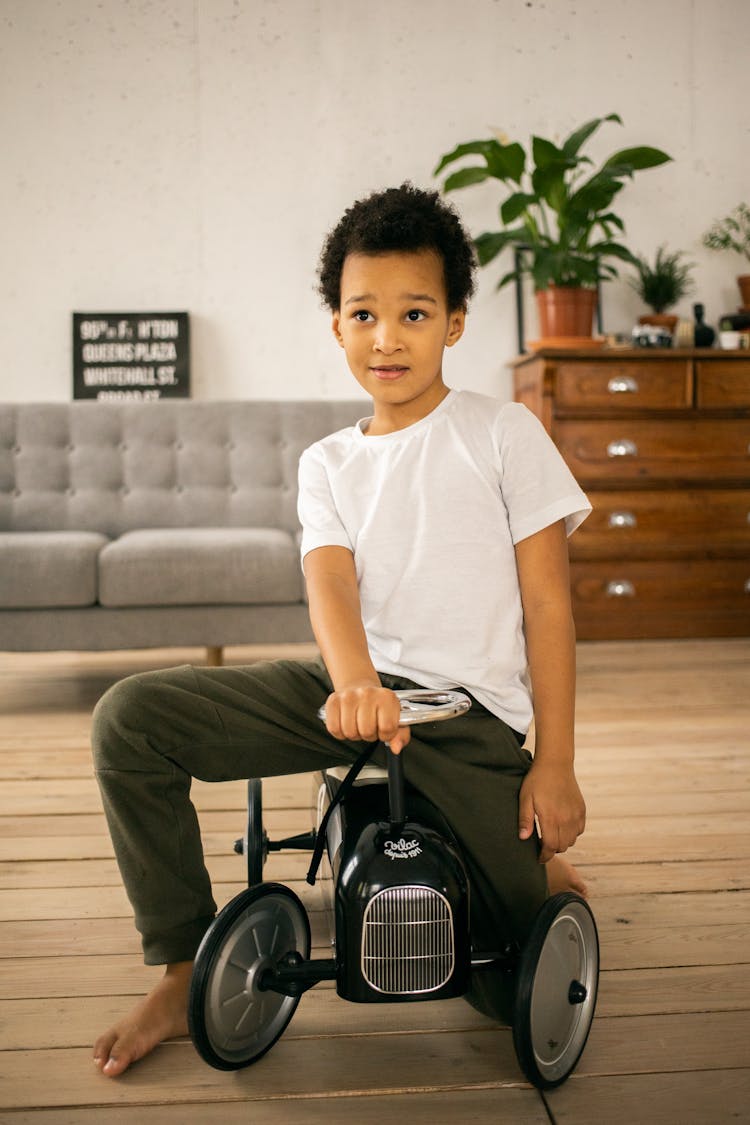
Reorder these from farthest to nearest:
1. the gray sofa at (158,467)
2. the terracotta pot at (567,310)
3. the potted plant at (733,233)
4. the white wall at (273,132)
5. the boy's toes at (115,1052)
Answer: the potted plant at (733,233) → the white wall at (273,132) → the terracotta pot at (567,310) → the gray sofa at (158,467) → the boy's toes at (115,1052)

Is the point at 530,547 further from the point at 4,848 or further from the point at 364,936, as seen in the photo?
the point at 4,848

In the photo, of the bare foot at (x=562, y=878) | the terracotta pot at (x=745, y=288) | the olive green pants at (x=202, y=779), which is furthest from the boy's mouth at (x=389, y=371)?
the terracotta pot at (x=745, y=288)

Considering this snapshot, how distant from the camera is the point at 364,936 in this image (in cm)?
88

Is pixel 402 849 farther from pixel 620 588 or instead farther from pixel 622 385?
pixel 622 385

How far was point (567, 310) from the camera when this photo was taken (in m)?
3.46

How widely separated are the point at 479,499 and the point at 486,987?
0.52 meters

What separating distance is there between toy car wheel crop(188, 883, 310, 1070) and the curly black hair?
2.34 ft

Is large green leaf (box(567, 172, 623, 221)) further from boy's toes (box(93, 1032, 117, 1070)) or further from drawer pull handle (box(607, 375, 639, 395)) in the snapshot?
boy's toes (box(93, 1032, 117, 1070))

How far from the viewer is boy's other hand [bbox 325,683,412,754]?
0.84m

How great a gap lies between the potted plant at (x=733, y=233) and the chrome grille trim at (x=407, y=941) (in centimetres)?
348

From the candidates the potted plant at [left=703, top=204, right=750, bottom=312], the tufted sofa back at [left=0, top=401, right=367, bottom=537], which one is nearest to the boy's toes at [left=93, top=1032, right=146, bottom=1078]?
the tufted sofa back at [left=0, top=401, right=367, bottom=537]

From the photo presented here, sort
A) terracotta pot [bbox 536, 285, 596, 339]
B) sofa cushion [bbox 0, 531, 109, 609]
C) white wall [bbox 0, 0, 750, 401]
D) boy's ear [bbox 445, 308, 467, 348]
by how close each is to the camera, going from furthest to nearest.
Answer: white wall [bbox 0, 0, 750, 401] < terracotta pot [bbox 536, 285, 596, 339] < sofa cushion [bbox 0, 531, 109, 609] < boy's ear [bbox 445, 308, 467, 348]

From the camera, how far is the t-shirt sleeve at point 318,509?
1.16m

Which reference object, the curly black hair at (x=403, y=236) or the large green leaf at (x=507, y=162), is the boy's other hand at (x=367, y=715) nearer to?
the curly black hair at (x=403, y=236)
